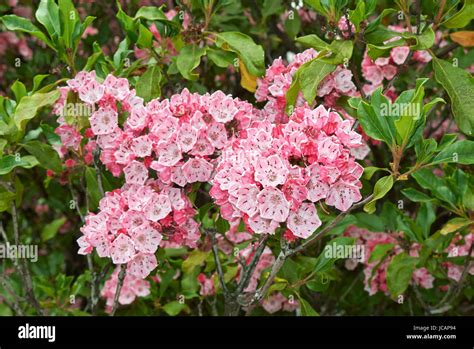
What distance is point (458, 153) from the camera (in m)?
1.73

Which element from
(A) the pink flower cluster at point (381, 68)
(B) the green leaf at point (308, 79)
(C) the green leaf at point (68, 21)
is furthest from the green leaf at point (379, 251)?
(C) the green leaf at point (68, 21)

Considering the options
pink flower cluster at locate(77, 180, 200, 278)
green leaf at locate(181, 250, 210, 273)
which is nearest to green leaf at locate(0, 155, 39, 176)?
pink flower cluster at locate(77, 180, 200, 278)

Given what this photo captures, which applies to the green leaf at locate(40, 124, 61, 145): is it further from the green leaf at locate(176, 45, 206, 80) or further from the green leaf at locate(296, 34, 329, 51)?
the green leaf at locate(296, 34, 329, 51)

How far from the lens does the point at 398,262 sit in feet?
7.66

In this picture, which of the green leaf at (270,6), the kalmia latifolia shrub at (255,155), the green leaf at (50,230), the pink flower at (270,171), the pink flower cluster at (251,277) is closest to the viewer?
the pink flower at (270,171)

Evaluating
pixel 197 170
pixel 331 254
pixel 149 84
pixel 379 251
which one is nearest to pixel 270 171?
pixel 197 170

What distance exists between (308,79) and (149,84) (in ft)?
1.77

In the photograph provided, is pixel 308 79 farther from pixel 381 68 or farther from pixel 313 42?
pixel 381 68

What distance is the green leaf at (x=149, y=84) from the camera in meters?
2.07

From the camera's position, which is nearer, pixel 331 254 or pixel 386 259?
pixel 331 254

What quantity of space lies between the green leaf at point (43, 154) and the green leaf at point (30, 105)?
8 cm

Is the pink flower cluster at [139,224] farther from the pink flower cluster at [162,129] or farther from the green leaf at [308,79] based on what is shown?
the green leaf at [308,79]

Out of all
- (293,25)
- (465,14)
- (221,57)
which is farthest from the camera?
(293,25)

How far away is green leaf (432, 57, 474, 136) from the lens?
184 centimetres
